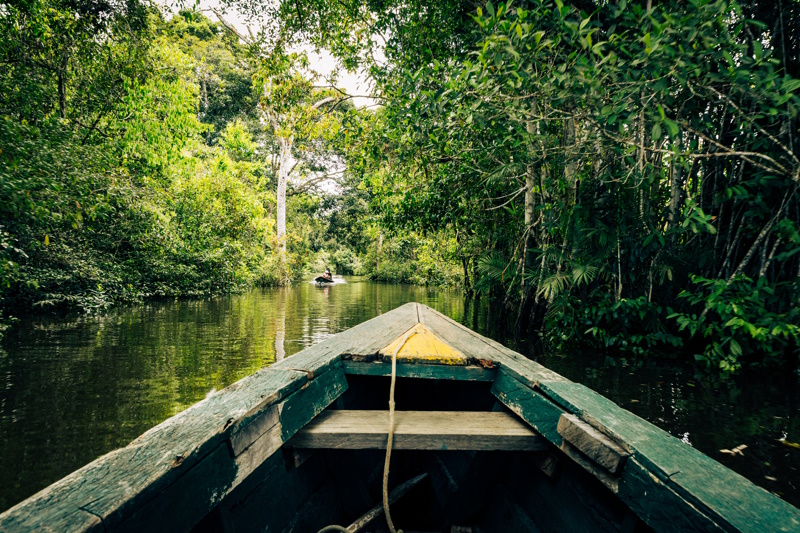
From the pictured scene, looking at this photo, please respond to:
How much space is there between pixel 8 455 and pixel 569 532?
3459 mm

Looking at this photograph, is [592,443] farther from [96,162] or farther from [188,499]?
[96,162]

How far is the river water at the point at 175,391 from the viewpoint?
258cm

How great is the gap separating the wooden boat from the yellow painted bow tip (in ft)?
0.04

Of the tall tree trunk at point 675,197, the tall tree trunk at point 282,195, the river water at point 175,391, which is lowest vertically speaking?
the river water at point 175,391

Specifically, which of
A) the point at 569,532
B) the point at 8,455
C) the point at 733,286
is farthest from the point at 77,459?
the point at 733,286

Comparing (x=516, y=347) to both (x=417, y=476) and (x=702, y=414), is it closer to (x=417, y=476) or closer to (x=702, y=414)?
(x=702, y=414)

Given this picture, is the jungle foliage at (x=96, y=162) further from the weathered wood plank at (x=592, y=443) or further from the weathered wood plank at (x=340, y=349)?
the weathered wood plank at (x=592, y=443)

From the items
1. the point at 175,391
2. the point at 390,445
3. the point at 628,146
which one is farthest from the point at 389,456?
the point at 628,146

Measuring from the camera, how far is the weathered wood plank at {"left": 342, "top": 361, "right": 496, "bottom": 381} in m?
1.90

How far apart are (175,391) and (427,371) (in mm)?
3108

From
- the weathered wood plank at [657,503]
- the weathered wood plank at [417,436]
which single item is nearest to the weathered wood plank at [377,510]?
the weathered wood plank at [417,436]

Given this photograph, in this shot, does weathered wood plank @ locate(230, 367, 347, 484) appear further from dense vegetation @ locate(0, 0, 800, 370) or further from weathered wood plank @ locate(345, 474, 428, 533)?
dense vegetation @ locate(0, 0, 800, 370)

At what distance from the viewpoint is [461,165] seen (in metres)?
6.76

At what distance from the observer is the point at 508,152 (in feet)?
19.1
